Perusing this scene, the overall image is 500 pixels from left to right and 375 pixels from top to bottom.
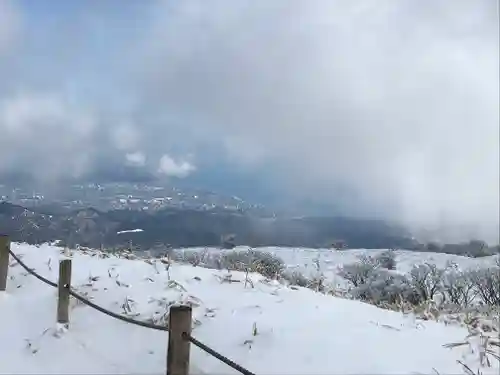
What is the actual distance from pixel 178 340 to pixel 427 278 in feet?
86.3

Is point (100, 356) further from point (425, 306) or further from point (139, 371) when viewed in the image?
point (425, 306)

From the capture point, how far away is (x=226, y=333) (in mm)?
6652

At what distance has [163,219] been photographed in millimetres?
29969

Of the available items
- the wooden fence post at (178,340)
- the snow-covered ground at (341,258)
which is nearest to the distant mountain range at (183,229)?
the snow-covered ground at (341,258)

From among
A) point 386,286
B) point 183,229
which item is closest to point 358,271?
point 386,286

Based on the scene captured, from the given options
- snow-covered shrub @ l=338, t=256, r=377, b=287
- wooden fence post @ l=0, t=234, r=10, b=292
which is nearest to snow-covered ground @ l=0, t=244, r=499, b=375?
wooden fence post @ l=0, t=234, r=10, b=292

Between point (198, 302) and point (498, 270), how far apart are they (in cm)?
2795

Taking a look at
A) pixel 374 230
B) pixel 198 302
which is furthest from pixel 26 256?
pixel 374 230

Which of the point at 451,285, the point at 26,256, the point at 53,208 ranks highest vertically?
the point at 53,208

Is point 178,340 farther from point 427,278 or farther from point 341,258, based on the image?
point 341,258

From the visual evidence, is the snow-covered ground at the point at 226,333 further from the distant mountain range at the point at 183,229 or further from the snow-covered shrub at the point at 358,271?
the snow-covered shrub at the point at 358,271

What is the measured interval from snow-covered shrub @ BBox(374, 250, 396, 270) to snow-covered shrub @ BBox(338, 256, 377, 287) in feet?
3.43

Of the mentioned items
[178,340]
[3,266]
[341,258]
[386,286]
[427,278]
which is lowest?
[386,286]

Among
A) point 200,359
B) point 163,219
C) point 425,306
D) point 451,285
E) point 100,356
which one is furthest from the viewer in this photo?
point 163,219
